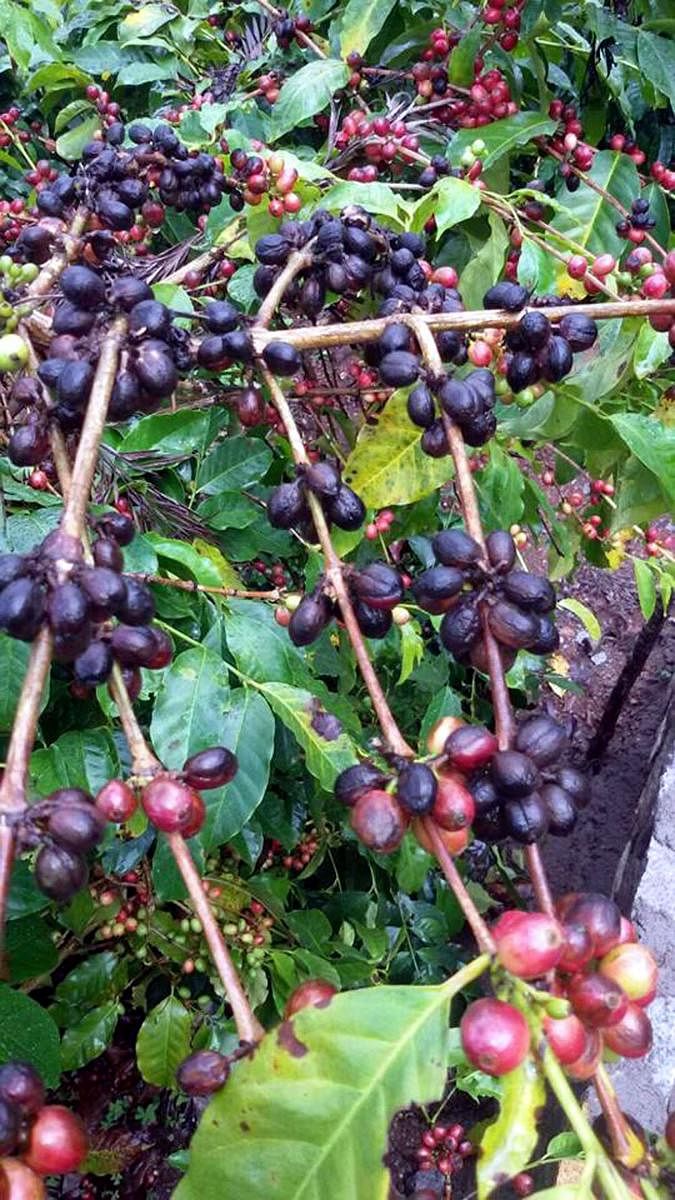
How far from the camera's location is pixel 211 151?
149 cm

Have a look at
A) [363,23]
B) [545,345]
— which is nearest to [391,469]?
[545,345]

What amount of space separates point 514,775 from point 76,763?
2.51ft

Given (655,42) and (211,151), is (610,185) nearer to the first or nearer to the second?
(655,42)

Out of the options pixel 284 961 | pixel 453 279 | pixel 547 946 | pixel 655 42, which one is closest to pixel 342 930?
pixel 284 961

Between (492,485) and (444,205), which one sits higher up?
(444,205)

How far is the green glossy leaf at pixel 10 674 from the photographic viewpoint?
101 centimetres

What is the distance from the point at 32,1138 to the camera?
0.48m

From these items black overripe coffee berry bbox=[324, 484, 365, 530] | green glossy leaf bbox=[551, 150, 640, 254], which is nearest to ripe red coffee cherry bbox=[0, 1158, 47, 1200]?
black overripe coffee berry bbox=[324, 484, 365, 530]

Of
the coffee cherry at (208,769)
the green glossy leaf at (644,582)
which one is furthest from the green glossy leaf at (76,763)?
the green glossy leaf at (644,582)

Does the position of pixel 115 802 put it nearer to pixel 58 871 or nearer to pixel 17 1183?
pixel 58 871

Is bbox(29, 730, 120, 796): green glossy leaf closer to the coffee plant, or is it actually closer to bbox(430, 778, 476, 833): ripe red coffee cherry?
the coffee plant

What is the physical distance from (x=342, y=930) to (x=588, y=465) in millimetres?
1218

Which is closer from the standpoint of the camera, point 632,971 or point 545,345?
point 632,971

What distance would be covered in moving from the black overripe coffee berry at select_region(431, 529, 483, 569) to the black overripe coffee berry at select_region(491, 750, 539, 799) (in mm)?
135
